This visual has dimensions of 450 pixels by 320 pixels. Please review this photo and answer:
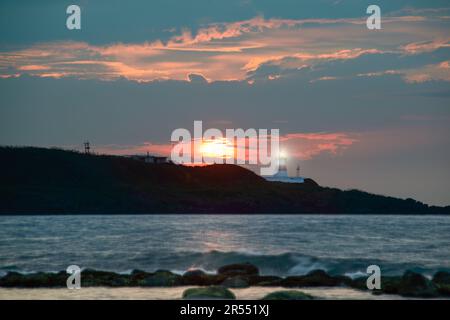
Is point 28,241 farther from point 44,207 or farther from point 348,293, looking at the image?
point 44,207

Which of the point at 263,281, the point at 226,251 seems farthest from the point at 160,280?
the point at 226,251

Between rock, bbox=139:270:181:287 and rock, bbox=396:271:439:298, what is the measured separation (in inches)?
451

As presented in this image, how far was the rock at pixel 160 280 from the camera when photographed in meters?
41.3

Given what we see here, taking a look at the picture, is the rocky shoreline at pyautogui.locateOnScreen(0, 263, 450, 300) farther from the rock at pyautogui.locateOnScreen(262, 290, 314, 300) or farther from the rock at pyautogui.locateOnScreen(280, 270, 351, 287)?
the rock at pyautogui.locateOnScreen(262, 290, 314, 300)

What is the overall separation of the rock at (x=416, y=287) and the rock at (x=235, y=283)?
778 centimetres

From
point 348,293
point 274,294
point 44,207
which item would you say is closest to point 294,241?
point 348,293

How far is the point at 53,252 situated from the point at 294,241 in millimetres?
24993

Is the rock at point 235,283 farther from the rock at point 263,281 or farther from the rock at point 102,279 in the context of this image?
the rock at point 102,279

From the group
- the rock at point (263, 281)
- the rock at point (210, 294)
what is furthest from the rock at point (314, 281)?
the rock at point (210, 294)

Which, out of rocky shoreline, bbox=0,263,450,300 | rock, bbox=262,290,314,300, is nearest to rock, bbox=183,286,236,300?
rock, bbox=262,290,314,300

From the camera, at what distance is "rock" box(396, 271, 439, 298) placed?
1479 inches

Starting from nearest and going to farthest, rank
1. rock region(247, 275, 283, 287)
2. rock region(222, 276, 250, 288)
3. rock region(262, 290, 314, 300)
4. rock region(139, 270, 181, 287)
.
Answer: rock region(262, 290, 314, 300) < rock region(222, 276, 250, 288) < rock region(139, 270, 181, 287) < rock region(247, 275, 283, 287)

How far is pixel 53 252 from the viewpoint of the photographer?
230 ft
